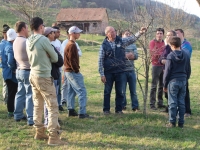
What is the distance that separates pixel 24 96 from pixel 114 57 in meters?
2.22

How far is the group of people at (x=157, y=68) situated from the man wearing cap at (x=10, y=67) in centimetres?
200

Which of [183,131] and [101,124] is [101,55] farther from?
[183,131]

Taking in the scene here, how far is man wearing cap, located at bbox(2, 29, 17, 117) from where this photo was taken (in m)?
6.36

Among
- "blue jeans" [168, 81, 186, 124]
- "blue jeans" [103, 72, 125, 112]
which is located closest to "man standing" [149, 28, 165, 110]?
"blue jeans" [103, 72, 125, 112]

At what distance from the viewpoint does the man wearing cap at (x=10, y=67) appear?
20.9 feet

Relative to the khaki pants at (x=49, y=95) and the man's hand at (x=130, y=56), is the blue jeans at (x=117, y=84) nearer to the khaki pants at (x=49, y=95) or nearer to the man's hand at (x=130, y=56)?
the man's hand at (x=130, y=56)

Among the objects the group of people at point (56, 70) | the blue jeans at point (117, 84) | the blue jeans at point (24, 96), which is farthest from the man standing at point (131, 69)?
the blue jeans at point (24, 96)

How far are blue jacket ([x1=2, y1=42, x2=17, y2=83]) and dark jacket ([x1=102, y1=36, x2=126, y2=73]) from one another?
208 centimetres

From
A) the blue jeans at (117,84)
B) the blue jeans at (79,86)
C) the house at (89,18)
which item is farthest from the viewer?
the house at (89,18)

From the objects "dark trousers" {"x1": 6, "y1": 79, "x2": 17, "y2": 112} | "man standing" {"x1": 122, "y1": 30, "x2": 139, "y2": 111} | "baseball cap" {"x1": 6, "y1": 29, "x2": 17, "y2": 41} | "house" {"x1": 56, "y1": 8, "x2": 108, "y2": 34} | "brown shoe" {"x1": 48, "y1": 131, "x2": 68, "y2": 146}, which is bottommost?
"brown shoe" {"x1": 48, "y1": 131, "x2": 68, "y2": 146}

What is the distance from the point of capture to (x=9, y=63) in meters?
6.35

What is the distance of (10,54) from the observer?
20.8 ft

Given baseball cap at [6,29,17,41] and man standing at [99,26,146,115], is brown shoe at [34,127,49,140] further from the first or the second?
baseball cap at [6,29,17,41]

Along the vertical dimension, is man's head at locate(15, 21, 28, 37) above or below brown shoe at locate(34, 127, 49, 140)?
above
